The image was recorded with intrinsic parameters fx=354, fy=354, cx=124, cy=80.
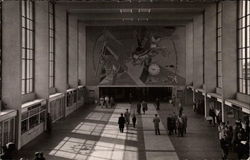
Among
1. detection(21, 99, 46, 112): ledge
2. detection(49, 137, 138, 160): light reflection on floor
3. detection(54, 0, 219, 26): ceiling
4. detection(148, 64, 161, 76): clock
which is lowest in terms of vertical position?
detection(49, 137, 138, 160): light reflection on floor

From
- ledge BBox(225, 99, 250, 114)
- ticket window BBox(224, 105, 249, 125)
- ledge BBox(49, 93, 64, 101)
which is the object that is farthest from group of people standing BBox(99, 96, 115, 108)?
ledge BBox(225, 99, 250, 114)

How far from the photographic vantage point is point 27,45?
855 inches

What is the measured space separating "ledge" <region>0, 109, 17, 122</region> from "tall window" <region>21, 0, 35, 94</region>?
431 centimetres

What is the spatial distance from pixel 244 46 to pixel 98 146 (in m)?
10.5

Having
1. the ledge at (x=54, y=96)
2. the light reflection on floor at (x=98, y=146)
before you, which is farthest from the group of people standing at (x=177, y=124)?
the ledge at (x=54, y=96)

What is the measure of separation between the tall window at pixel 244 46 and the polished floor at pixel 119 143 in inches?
135

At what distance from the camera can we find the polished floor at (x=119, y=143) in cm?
1551

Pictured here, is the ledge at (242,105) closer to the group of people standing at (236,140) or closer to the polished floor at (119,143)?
the group of people standing at (236,140)

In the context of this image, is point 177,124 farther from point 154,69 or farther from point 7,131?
point 154,69

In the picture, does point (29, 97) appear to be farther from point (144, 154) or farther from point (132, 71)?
point (132, 71)

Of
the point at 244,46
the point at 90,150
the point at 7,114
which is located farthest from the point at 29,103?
the point at 244,46

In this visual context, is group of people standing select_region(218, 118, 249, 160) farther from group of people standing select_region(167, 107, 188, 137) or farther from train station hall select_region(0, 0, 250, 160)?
group of people standing select_region(167, 107, 188, 137)

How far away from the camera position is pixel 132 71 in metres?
41.3

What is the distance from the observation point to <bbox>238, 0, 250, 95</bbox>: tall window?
20.2 meters
